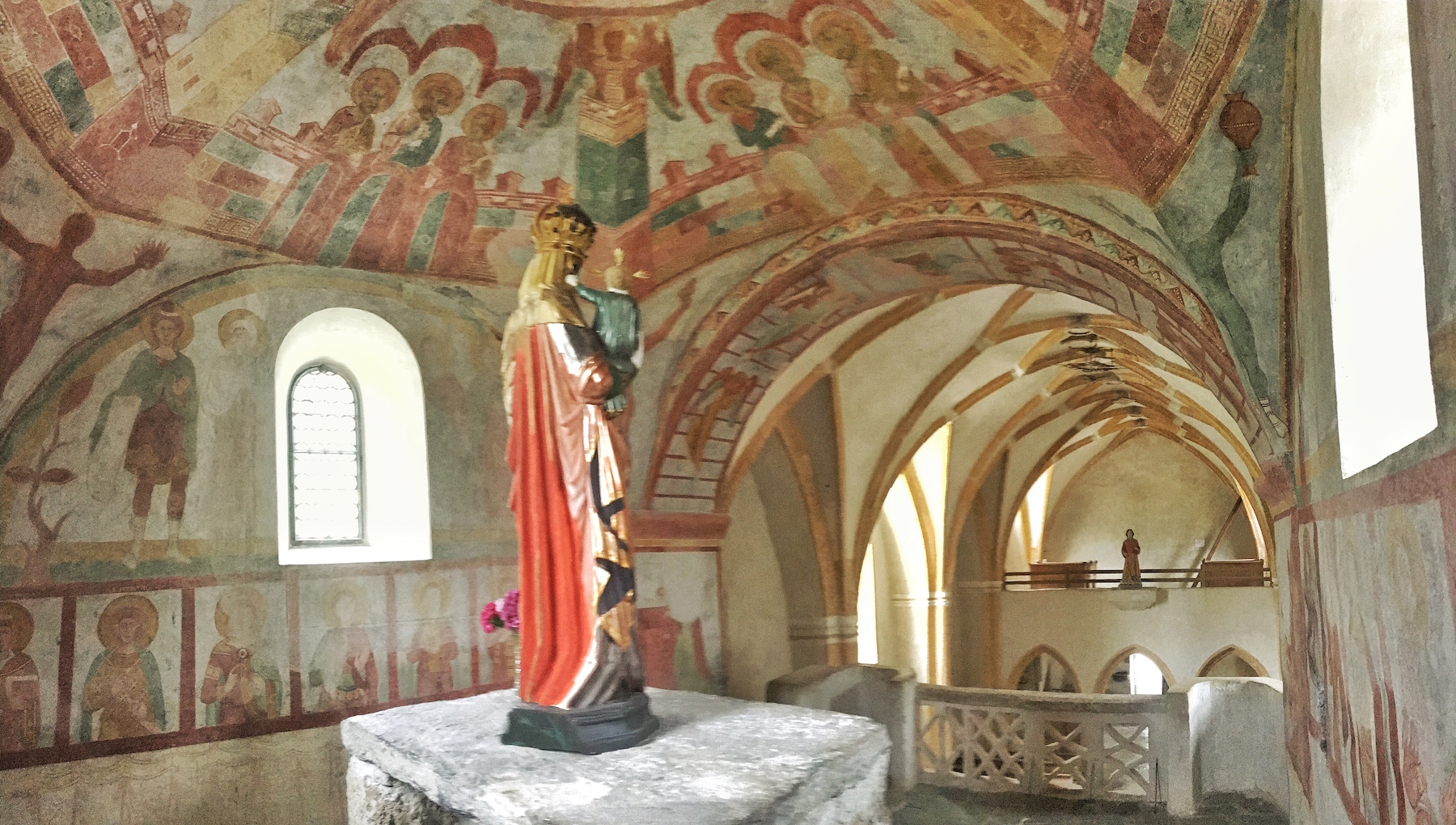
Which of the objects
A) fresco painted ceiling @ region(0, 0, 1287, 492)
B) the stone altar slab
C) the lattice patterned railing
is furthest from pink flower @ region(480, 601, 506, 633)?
the lattice patterned railing

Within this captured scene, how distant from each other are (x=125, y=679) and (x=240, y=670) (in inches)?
28.7

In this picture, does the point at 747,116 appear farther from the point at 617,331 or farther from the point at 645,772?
the point at 645,772

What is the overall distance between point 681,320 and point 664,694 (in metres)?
4.51

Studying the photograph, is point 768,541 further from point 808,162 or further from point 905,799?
point 808,162

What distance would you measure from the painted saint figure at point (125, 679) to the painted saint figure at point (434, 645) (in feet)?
6.00

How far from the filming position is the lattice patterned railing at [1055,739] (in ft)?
28.6

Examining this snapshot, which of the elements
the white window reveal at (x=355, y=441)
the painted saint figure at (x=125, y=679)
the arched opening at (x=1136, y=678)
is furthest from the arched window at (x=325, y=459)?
the arched opening at (x=1136, y=678)

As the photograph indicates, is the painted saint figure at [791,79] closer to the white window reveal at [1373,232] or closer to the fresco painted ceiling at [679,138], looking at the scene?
the fresco painted ceiling at [679,138]

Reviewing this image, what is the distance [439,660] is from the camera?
28.5 ft

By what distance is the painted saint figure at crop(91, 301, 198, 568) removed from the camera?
7.34 meters

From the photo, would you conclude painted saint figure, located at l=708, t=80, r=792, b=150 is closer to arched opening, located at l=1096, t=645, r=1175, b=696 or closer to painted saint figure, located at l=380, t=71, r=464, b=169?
painted saint figure, located at l=380, t=71, r=464, b=169

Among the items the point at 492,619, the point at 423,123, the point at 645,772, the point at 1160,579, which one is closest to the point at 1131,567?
the point at 1160,579

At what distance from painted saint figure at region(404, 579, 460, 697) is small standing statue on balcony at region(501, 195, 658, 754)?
13.1ft

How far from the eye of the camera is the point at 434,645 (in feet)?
28.5
